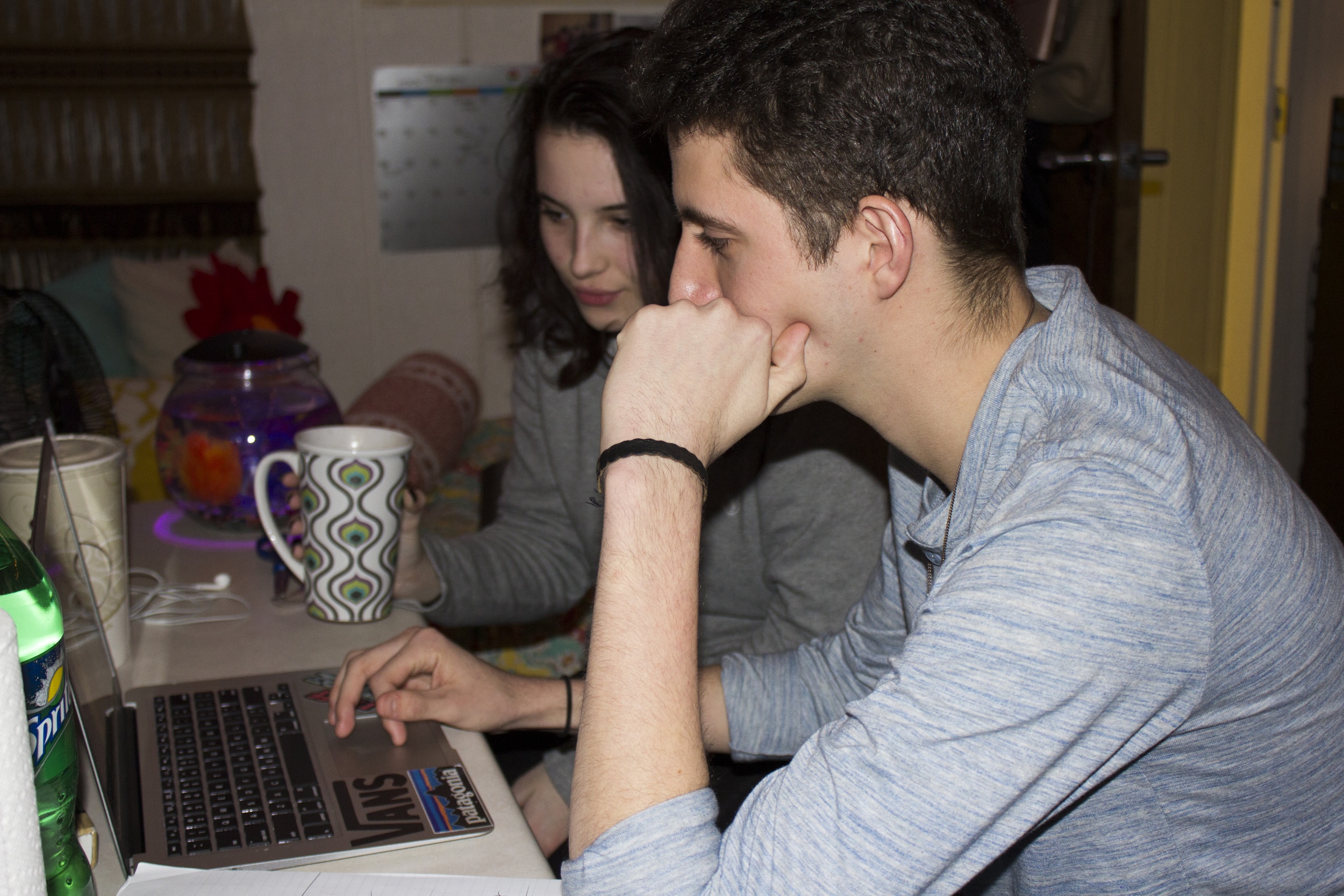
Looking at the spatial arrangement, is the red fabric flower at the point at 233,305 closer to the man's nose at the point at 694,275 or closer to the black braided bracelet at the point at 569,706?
the black braided bracelet at the point at 569,706

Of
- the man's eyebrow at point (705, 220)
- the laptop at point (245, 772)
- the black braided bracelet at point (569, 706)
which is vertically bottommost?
the black braided bracelet at point (569, 706)

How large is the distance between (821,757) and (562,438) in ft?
2.85

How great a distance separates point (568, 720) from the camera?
3.41ft

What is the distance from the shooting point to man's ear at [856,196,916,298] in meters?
0.79

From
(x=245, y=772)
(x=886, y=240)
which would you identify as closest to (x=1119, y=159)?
(x=886, y=240)

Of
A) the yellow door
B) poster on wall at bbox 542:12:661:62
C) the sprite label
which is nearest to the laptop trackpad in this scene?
the sprite label

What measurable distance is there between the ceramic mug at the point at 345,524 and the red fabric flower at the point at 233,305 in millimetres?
1680

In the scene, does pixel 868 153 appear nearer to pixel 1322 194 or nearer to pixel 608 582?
pixel 608 582

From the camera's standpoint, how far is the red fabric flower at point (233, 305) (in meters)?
2.71

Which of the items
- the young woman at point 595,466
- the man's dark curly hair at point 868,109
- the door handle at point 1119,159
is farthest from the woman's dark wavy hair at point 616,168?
the door handle at point 1119,159

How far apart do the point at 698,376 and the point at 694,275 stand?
0.10m

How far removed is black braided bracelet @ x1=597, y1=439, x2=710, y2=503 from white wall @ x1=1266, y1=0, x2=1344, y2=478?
257 cm

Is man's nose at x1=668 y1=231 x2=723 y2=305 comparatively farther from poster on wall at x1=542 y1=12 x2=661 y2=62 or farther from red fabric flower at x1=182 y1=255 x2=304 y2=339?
poster on wall at x1=542 y1=12 x2=661 y2=62

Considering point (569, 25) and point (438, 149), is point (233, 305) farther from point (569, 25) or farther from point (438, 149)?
point (569, 25)
